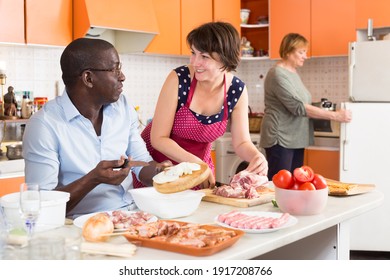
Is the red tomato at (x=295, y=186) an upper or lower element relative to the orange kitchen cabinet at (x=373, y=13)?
lower

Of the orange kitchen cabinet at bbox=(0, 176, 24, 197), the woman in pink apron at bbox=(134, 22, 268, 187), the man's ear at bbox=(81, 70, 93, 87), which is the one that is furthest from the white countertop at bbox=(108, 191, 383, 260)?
the orange kitchen cabinet at bbox=(0, 176, 24, 197)

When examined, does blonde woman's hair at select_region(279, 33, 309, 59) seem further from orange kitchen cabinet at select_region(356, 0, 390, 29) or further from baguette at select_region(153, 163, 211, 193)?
baguette at select_region(153, 163, 211, 193)

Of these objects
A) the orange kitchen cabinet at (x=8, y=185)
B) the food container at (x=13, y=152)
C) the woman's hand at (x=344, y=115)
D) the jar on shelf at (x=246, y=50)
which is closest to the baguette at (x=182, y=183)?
the orange kitchen cabinet at (x=8, y=185)

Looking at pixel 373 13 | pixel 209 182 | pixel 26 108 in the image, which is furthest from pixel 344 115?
pixel 26 108

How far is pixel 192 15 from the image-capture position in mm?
4578

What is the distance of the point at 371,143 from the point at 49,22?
2277mm

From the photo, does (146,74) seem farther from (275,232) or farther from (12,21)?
(275,232)

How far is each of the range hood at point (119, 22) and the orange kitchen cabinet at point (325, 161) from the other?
1534 mm

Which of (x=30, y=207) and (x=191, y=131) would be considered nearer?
(x=30, y=207)

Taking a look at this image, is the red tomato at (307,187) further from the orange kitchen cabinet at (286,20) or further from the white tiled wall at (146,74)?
the orange kitchen cabinet at (286,20)

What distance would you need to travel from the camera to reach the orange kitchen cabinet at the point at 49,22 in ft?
11.6
